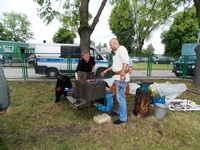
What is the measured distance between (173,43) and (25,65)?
2971 centimetres

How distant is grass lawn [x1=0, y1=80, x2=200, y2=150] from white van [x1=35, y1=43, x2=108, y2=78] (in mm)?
4243

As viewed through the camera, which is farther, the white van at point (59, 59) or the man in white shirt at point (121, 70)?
the white van at point (59, 59)

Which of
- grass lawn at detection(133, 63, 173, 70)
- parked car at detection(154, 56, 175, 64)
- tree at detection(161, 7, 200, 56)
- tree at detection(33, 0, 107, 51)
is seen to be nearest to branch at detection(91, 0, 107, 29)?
tree at detection(33, 0, 107, 51)

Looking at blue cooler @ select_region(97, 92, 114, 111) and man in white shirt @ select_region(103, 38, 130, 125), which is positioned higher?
man in white shirt @ select_region(103, 38, 130, 125)

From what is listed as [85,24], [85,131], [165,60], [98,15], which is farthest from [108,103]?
[165,60]

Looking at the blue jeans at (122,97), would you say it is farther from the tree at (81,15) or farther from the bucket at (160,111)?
the tree at (81,15)

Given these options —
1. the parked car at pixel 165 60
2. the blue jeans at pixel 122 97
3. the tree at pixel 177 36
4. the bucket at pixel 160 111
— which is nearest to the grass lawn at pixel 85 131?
the bucket at pixel 160 111

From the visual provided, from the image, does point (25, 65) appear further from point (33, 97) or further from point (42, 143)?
point (42, 143)

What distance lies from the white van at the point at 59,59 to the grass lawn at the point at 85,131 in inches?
167

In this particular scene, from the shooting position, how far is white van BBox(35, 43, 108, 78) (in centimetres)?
820

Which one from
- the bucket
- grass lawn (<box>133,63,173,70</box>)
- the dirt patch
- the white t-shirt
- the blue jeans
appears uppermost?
the white t-shirt

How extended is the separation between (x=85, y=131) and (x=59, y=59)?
19.5ft

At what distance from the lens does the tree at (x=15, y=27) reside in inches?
1372

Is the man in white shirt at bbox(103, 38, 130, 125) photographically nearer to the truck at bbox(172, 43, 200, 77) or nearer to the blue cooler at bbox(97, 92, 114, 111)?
the blue cooler at bbox(97, 92, 114, 111)
